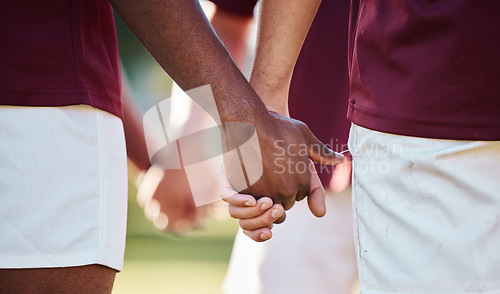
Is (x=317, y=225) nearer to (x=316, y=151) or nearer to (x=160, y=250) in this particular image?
(x=316, y=151)

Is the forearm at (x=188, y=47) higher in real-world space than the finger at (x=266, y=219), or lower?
higher

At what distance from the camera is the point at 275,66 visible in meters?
1.59

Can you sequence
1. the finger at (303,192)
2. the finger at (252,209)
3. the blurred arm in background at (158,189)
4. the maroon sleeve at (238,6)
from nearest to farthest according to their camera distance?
the finger at (252,209) < the finger at (303,192) < the blurred arm in background at (158,189) < the maroon sleeve at (238,6)

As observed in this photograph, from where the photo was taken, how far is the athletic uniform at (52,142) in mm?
1143

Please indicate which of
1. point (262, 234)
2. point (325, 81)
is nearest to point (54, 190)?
point (262, 234)

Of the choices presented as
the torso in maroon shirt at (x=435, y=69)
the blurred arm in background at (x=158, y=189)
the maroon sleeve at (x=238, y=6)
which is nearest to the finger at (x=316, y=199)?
the torso in maroon shirt at (x=435, y=69)

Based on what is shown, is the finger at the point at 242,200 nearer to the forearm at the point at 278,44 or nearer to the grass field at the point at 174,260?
the forearm at the point at 278,44

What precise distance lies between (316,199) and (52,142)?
2.25 feet

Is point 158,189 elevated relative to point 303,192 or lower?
lower

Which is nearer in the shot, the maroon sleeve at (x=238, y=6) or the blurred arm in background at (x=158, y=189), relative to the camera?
the blurred arm in background at (x=158, y=189)

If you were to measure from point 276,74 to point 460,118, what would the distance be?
66 centimetres

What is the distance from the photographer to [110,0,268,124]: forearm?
1.22 meters

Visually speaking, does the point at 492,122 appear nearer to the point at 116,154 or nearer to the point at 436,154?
the point at 436,154

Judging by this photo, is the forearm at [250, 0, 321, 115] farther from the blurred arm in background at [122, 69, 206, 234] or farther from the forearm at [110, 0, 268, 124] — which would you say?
the blurred arm in background at [122, 69, 206, 234]
